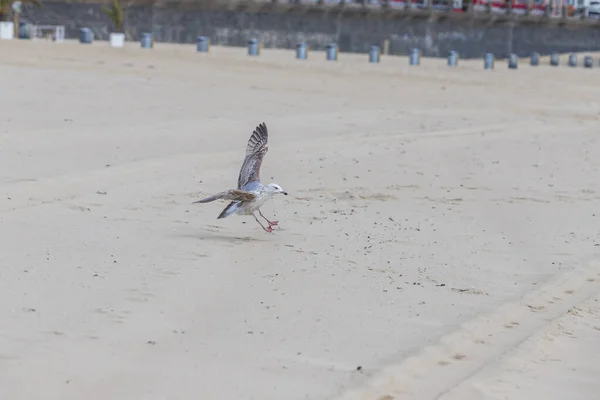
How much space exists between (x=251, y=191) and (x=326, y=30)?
49665 millimetres

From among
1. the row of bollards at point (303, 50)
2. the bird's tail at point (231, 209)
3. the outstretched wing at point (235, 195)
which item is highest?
the outstretched wing at point (235, 195)

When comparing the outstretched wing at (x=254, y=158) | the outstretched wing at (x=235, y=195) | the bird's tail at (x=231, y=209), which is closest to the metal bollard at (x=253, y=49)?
the outstretched wing at (x=254, y=158)

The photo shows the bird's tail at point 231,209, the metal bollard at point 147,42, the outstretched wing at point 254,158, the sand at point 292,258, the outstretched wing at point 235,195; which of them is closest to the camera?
the sand at point 292,258

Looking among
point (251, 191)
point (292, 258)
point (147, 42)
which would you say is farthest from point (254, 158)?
point (147, 42)

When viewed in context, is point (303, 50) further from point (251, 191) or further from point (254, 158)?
point (251, 191)

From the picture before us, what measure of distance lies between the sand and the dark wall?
30377mm

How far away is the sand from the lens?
635 cm

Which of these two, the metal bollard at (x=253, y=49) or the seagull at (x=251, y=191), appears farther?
the metal bollard at (x=253, y=49)

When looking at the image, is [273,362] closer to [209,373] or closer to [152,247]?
[209,373]

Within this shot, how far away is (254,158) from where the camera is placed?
425 inches

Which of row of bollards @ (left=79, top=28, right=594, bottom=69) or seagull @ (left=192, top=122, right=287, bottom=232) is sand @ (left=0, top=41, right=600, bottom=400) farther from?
row of bollards @ (left=79, top=28, right=594, bottom=69)

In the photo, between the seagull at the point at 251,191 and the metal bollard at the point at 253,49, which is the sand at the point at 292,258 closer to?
the seagull at the point at 251,191

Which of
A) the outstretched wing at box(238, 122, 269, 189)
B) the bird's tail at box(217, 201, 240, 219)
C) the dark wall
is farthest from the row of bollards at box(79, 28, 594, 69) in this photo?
the bird's tail at box(217, 201, 240, 219)

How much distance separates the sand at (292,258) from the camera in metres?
6.35
